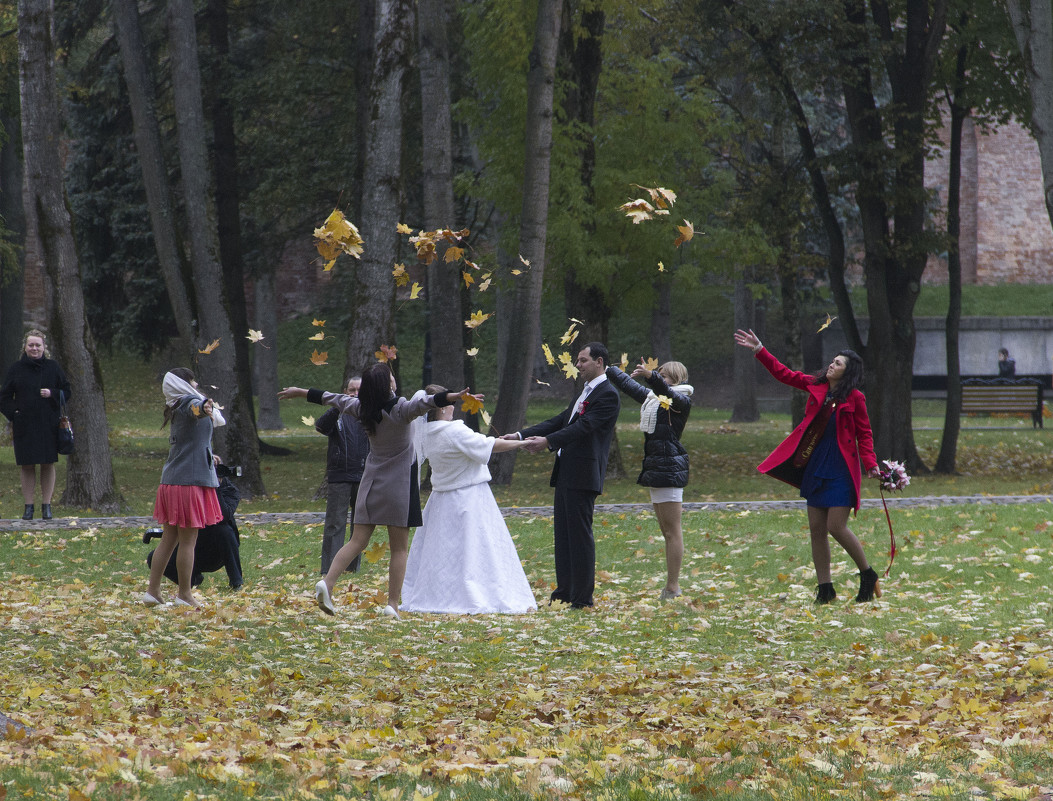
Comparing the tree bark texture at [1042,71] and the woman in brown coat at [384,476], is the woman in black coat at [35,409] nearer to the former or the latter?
the woman in brown coat at [384,476]

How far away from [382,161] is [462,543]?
21.9 ft

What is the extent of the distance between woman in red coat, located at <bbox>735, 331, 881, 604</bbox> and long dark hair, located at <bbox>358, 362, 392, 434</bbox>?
8.39 feet

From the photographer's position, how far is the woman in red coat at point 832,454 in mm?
8406

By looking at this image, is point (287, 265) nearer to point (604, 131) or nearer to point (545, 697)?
point (604, 131)

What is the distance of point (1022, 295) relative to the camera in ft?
137

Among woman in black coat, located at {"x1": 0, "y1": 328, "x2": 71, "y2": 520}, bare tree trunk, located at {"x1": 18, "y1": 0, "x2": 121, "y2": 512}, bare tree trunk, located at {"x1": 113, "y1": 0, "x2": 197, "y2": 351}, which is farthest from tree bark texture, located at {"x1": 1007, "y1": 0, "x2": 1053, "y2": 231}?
bare tree trunk, located at {"x1": 113, "y1": 0, "x2": 197, "y2": 351}

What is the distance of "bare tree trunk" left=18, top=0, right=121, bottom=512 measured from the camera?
1366 cm

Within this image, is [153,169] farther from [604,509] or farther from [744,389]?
[744,389]

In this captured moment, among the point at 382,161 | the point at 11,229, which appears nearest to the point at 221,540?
the point at 382,161

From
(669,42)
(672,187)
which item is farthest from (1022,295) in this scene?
(672,187)

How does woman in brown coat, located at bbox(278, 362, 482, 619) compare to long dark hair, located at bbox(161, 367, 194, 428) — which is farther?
long dark hair, located at bbox(161, 367, 194, 428)

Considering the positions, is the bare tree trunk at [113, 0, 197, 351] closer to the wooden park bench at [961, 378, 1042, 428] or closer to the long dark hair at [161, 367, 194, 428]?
the long dark hair at [161, 367, 194, 428]

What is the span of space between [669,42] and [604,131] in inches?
185

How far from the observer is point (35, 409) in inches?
521
